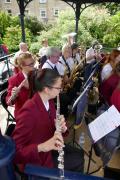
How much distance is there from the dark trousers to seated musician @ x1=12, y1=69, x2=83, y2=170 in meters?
0.37

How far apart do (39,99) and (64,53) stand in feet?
10.6

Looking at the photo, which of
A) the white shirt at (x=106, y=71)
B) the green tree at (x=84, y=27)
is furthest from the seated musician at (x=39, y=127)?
the green tree at (x=84, y=27)

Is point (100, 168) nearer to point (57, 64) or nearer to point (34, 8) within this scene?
point (57, 64)

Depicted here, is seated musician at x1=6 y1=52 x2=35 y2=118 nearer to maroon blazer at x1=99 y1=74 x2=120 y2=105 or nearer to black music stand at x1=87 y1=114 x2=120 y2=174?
black music stand at x1=87 y1=114 x2=120 y2=174

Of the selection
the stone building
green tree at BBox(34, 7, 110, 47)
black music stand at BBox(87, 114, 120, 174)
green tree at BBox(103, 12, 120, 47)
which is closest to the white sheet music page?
black music stand at BBox(87, 114, 120, 174)

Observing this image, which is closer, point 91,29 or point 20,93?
point 20,93


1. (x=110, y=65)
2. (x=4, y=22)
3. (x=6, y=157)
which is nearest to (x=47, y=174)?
(x=6, y=157)

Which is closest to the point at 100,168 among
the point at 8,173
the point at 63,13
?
Answer: the point at 8,173

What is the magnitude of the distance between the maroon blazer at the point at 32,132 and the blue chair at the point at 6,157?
0.59 feet

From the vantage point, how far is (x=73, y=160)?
8.30 ft

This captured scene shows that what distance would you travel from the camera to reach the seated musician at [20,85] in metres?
3.26

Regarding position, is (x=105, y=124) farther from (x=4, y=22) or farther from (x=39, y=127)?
(x=4, y=22)

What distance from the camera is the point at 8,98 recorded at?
11.0 feet

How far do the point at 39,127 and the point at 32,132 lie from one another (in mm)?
76
